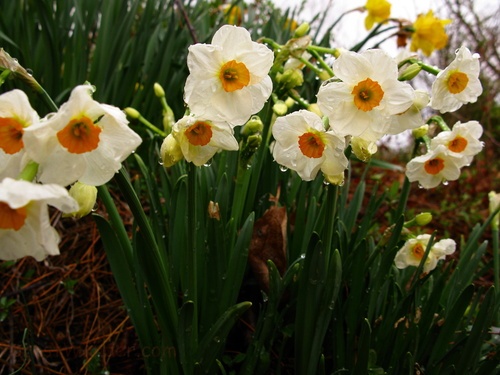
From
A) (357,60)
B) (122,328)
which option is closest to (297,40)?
(357,60)

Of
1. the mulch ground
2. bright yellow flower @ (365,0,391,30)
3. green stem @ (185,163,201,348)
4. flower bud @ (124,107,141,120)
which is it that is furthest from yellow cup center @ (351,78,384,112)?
bright yellow flower @ (365,0,391,30)

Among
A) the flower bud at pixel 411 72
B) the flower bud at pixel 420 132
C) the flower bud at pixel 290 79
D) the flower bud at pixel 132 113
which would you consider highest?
the flower bud at pixel 411 72

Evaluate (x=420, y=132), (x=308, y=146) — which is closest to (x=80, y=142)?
(x=308, y=146)

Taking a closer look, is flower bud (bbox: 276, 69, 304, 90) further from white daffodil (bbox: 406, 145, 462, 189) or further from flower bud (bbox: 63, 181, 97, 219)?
flower bud (bbox: 63, 181, 97, 219)

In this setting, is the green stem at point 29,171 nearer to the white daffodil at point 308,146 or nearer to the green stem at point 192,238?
the green stem at point 192,238

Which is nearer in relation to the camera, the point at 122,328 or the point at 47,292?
the point at 122,328

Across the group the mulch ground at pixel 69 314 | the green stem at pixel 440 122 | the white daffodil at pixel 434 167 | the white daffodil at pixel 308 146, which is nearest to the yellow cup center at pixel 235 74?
the white daffodil at pixel 308 146

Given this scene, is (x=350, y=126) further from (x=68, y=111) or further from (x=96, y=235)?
(x=96, y=235)
